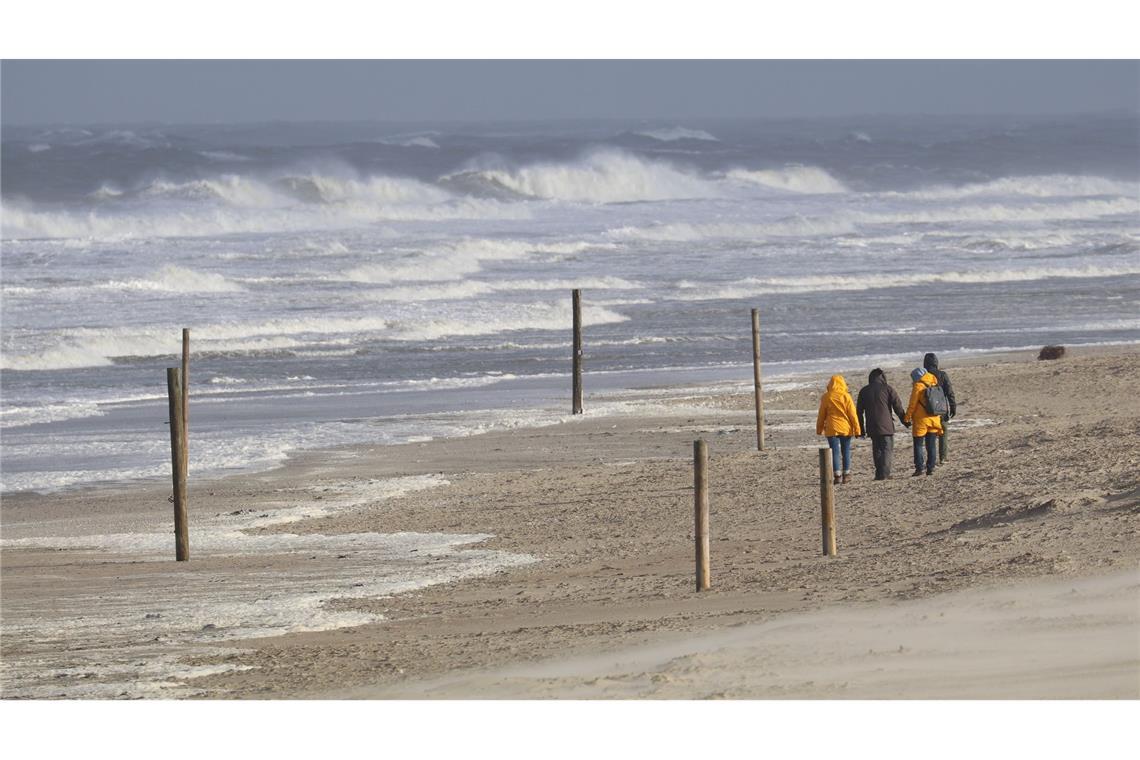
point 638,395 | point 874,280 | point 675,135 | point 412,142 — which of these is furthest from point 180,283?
point 675,135

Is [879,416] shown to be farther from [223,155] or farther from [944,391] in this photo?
[223,155]

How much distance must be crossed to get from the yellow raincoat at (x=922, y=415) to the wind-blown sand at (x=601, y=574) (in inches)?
18.1

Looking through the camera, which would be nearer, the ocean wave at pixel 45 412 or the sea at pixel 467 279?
the ocean wave at pixel 45 412

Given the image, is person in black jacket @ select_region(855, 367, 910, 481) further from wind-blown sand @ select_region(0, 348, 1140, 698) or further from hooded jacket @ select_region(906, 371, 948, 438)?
wind-blown sand @ select_region(0, 348, 1140, 698)

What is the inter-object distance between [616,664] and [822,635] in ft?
3.48

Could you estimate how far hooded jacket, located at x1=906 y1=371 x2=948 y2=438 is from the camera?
606 inches

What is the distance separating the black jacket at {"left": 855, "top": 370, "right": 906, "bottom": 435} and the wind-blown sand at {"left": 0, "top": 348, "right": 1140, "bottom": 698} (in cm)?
49

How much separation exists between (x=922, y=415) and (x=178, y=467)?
623cm

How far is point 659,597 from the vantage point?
11.3 m

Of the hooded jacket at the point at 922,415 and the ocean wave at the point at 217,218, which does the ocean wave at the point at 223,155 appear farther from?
the hooded jacket at the point at 922,415

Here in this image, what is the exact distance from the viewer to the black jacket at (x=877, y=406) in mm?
15367

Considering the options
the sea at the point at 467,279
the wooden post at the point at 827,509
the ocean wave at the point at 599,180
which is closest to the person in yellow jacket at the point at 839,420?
the wooden post at the point at 827,509

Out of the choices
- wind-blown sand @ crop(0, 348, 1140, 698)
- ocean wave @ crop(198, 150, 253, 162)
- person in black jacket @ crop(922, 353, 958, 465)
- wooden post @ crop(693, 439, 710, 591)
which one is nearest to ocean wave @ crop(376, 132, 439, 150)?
ocean wave @ crop(198, 150, 253, 162)

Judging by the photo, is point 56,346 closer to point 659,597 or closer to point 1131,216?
point 659,597
